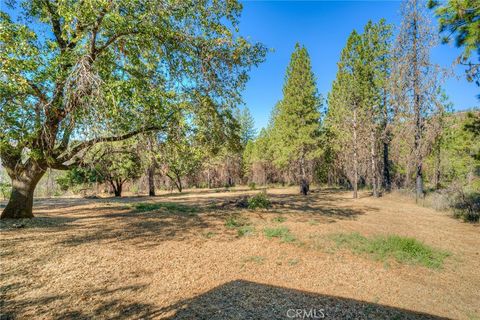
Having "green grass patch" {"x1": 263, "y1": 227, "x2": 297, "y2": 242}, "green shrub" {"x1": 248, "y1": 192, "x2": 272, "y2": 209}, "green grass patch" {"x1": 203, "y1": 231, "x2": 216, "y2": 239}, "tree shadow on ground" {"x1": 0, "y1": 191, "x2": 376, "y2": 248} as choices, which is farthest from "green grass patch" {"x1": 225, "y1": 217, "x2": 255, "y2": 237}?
"green shrub" {"x1": 248, "y1": 192, "x2": 272, "y2": 209}

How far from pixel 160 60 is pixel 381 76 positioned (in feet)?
60.8

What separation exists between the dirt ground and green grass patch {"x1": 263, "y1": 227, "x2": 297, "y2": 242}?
0.69ft

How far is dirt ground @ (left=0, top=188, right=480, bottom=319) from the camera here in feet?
11.7

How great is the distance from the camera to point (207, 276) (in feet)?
15.7

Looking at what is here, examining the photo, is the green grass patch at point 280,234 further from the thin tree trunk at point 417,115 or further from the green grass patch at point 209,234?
the thin tree trunk at point 417,115

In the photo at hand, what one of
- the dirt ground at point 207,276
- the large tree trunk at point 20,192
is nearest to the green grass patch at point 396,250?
the dirt ground at point 207,276

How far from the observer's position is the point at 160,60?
7480 mm

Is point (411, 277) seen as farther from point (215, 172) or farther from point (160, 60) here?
point (215, 172)

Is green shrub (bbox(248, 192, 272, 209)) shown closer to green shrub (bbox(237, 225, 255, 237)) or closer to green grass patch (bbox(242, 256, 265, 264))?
green shrub (bbox(237, 225, 255, 237))

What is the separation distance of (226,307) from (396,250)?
18.1 ft

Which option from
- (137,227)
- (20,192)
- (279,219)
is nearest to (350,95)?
(279,219)

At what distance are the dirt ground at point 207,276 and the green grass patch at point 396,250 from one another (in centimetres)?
29

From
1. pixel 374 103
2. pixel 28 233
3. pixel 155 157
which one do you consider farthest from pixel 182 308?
pixel 374 103

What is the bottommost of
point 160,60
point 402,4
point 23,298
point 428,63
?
point 23,298
